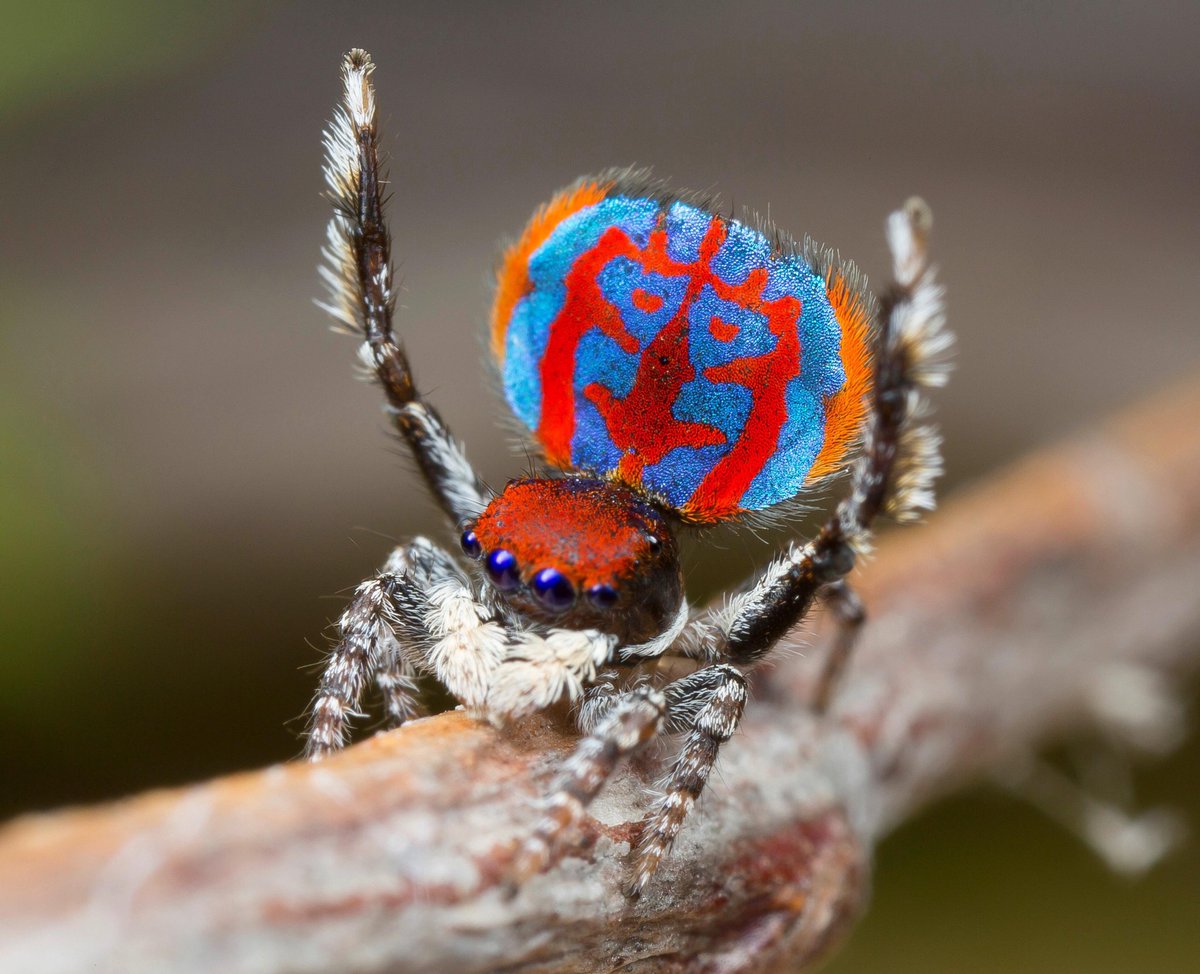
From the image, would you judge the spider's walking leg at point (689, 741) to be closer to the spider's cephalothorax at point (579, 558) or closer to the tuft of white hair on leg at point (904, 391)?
the spider's cephalothorax at point (579, 558)

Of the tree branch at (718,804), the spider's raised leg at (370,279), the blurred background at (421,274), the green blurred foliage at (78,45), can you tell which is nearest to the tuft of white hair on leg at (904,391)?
the tree branch at (718,804)

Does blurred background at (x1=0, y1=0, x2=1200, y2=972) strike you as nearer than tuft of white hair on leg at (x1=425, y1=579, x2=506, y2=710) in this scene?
No

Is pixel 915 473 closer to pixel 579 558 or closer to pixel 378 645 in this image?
pixel 579 558

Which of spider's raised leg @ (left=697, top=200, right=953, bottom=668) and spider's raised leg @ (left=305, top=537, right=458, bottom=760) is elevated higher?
spider's raised leg @ (left=697, top=200, right=953, bottom=668)

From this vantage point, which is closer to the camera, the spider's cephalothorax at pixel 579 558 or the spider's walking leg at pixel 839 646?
the spider's cephalothorax at pixel 579 558

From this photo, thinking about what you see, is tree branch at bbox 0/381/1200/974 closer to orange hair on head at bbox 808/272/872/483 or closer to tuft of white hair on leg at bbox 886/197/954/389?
orange hair on head at bbox 808/272/872/483

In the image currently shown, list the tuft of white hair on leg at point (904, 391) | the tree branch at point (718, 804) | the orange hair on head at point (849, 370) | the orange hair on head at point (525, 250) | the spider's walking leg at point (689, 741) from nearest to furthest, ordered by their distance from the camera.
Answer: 1. the tree branch at point (718, 804)
2. the spider's walking leg at point (689, 741)
3. the tuft of white hair on leg at point (904, 391)
4. the orange hair on head at point (849, 370)
5. the orange hair on head at point (525, 250)

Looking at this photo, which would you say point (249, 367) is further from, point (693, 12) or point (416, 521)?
point (693, 12)

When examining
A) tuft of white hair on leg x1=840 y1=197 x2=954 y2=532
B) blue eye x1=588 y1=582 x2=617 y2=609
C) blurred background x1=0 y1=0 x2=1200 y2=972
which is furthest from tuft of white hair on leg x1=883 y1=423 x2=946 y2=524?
blurred background x1=0 y1=0 x2=1200 y2=972
